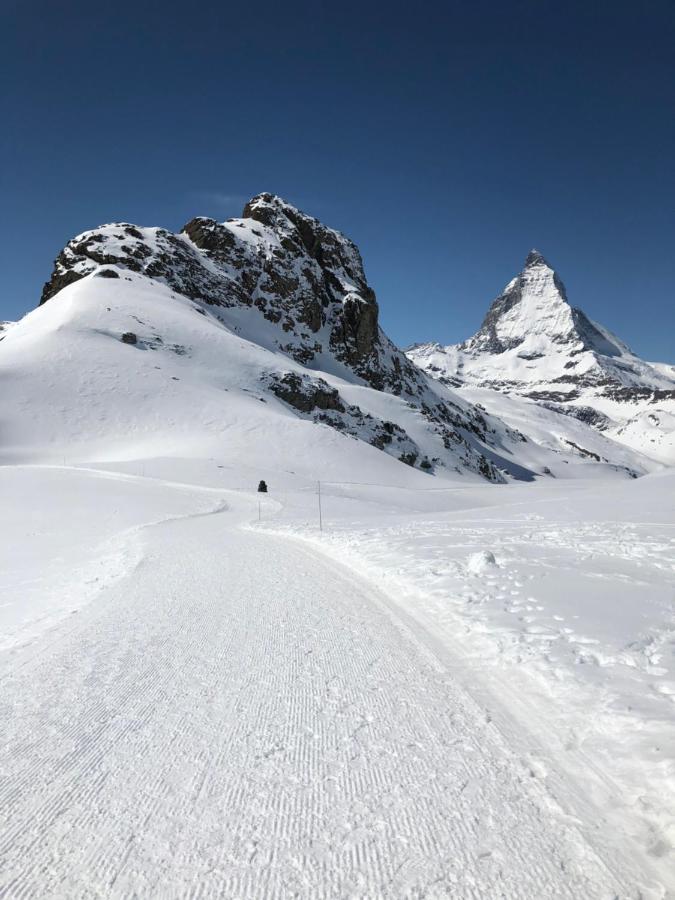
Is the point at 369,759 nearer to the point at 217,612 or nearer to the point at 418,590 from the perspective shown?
the point at 217,612

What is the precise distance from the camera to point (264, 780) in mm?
2990

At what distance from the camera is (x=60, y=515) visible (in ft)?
61.2

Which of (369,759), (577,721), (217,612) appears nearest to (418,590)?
(217,612)

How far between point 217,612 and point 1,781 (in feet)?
12.6

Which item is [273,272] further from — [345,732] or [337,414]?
[345,732]

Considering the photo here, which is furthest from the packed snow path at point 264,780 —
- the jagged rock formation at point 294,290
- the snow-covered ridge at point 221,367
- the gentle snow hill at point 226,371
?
the jagged rock formation at point 294,290

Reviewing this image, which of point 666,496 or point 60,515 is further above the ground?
point 666,496

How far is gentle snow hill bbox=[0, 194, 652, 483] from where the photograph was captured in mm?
52875

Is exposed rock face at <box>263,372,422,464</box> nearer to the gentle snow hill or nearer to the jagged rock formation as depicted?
the gentle snow hill

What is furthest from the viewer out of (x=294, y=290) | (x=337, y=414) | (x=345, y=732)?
(x=294, y=290)

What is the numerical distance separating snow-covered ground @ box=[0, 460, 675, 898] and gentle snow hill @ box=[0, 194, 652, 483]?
37.8 metres

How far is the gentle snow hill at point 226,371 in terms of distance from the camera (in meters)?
52.9

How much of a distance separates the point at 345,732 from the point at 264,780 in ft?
2.49

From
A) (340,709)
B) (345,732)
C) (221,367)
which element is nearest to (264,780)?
(345,732)
